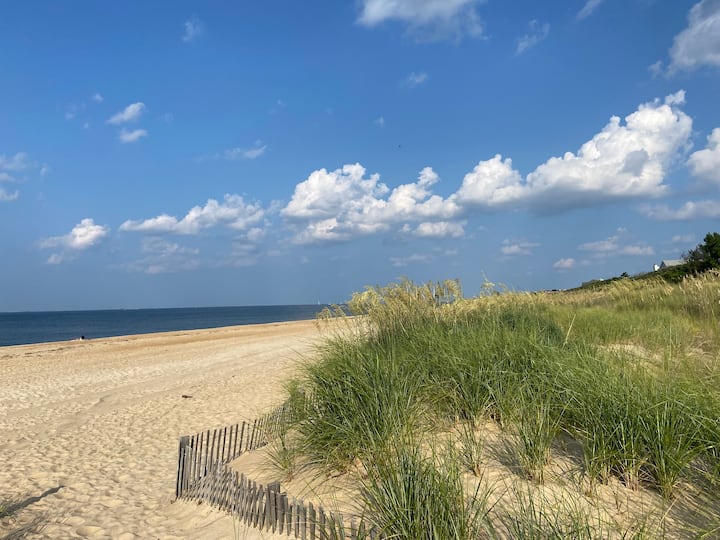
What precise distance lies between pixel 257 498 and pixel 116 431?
7.88 metres

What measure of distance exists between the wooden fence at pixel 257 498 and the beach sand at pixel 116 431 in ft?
0.53

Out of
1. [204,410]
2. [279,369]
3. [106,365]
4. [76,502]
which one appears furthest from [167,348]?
[76,502]

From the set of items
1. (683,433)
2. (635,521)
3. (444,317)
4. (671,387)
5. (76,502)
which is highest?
(444,317)

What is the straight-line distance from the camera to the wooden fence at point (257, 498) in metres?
3.96

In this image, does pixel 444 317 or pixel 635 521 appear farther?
pixel 444 317

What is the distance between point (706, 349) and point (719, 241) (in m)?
32.7

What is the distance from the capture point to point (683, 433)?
4.09 metres

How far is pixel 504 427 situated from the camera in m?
5.11

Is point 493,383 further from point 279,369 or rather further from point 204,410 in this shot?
point 279,369

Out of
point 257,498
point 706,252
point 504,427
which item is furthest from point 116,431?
point 706,252

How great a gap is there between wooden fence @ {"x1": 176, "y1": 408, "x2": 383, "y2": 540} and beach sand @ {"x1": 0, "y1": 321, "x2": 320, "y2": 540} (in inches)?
6.3

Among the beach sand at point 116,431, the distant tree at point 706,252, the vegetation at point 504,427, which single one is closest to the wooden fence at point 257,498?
the beach sand at point 116,431

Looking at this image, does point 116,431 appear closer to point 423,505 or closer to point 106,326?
point 423,505

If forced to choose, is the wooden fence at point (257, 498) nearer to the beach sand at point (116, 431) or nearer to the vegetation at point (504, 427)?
the beach sand at point (116, 431)
